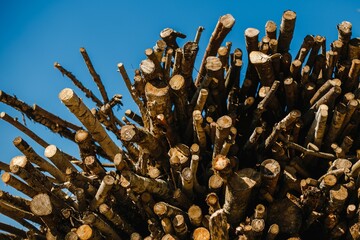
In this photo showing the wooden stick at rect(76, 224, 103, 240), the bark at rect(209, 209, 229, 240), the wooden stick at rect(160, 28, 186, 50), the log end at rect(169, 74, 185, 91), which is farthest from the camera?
the wooden stick at rect(160, 28, 186, 50)

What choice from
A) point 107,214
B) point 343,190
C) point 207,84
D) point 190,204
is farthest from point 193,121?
point 343,190

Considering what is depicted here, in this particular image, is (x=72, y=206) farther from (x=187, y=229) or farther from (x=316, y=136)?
(x=316, y=136)

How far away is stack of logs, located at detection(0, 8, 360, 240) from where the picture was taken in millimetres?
3324

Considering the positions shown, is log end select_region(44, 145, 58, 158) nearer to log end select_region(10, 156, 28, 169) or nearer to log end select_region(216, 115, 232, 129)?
log end select_region(10, 156, 28, 169)

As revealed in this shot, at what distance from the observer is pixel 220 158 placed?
3.12m

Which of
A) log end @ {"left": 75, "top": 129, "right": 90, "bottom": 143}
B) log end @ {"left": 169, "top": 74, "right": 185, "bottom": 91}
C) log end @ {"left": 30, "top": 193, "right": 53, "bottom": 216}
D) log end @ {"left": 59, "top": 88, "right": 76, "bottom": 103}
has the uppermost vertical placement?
log end @ {"left": 59, "top": 88, "right": 76, "bottom": 103}

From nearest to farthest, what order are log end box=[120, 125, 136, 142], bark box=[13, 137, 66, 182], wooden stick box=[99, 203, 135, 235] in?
wooden stick box=[99, 203, 135, 235] < log end box=[120, 125, 136, 142] < bark box=[13, 137, 66, 182]

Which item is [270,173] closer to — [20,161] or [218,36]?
[218,36]

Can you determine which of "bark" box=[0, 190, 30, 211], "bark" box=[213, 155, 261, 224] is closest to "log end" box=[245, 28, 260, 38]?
"bark" box=[213, 155, 261, 224]

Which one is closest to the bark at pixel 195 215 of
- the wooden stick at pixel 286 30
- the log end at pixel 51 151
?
the log end at pixel 51 151

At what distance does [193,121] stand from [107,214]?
1.03 metres

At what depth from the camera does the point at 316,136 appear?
12.4 feet

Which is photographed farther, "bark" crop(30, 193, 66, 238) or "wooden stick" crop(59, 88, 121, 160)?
"wooden stick" crop(59, 88, 121, 160)

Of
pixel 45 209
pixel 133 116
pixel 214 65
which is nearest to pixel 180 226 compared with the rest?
pixel 45 209
